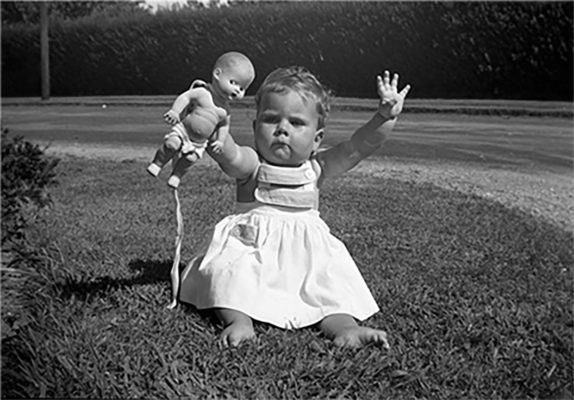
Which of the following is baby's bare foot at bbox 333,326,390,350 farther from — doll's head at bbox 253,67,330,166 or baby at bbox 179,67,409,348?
doll's head at bbox 253,67,330,166

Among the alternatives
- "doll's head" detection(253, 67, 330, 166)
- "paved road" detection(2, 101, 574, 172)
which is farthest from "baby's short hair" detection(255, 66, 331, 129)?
"paved road" detection(2, 101, 574, 172)

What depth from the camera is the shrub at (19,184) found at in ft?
17.3

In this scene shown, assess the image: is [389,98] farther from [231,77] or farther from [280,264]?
[280,264]

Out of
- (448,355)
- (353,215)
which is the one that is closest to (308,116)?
(448,355)

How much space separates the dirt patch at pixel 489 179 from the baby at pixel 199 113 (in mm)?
3215

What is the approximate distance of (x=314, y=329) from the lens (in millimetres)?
3258

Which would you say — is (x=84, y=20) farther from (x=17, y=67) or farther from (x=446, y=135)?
(x=446, y=135)

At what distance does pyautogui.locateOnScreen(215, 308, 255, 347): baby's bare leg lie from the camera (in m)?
3.02

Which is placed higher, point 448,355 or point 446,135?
point 448,355

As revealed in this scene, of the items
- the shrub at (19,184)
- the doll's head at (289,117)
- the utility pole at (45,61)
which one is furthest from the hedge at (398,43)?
the doll's head at (289,117)

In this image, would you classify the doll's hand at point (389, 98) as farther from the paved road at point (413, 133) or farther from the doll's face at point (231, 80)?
the paved road at point (413, 133)

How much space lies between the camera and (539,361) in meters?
3.16

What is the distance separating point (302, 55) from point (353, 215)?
425 inches

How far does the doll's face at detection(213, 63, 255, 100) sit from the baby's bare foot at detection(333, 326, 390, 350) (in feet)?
2.97
